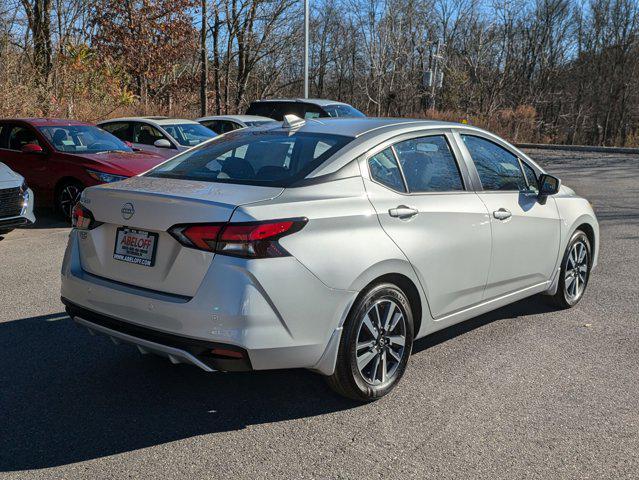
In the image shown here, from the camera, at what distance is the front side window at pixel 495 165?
4738 millimetres

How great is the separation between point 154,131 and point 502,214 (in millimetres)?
9251

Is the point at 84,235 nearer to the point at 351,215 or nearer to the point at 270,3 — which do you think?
the point at 351,215

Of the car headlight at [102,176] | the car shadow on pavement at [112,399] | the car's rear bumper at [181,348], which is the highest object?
the car headlight at [102,176]

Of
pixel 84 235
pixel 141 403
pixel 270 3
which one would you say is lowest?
pixel 141 403

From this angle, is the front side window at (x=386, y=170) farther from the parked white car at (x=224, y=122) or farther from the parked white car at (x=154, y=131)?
the parked white car at (x=224, y=122)

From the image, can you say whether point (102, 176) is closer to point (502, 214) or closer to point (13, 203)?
point (13, 203)

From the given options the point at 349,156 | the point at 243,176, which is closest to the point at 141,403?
the point at 243,176

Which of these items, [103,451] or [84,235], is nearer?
[103,451]

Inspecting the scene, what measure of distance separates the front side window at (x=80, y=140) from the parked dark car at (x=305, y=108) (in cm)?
719

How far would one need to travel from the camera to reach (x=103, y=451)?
3.24 meters

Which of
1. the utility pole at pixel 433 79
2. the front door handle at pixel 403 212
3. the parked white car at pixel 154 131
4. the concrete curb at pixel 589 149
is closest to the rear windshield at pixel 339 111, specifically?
the parked white car at pixel 154 131

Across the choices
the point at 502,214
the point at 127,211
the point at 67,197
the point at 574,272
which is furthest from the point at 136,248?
the point at 67,197

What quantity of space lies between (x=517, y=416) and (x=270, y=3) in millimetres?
33692

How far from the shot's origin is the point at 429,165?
4.35 m
